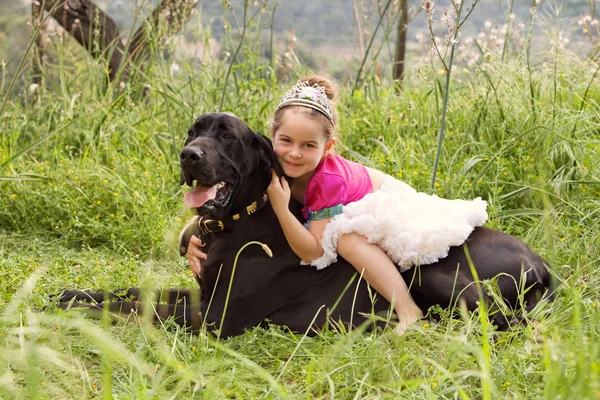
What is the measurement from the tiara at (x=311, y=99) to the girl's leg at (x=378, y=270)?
523 mm

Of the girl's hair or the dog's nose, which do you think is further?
the girl's hair

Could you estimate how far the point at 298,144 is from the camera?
2.76 m

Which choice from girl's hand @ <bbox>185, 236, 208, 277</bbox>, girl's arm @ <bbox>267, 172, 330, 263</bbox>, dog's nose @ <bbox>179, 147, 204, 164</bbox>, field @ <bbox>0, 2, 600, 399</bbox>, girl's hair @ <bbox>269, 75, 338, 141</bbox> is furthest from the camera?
girl's hand @ <bbox>185, 236, 208, 277</bbox>

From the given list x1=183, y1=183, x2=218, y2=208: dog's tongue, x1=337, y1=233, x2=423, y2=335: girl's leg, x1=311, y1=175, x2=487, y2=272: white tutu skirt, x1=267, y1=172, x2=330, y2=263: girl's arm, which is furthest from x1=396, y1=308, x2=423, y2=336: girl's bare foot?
x1=183, y1=183, x2=218, y2=208: dog's tongue

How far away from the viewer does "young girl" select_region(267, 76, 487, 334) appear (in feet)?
9.00

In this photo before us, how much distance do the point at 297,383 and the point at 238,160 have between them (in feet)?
2.80

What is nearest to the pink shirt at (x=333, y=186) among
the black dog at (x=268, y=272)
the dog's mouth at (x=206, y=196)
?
the black dog at (x=268, y=272)

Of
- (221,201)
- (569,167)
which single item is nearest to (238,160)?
(221,201)

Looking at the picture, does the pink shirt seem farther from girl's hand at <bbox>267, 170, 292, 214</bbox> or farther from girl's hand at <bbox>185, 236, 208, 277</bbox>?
girl's hand at <bbox>185, 236, 208, 277</bbox>

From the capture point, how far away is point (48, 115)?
531 cm

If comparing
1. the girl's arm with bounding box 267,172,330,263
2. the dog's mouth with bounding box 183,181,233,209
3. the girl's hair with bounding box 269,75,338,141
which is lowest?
the girl's arm with bounding box 267,172,330,263

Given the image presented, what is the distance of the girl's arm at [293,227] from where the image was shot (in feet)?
8.85

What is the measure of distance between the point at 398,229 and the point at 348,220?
→ 0.21m

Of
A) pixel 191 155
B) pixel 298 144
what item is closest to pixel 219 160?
pixel 191 155
